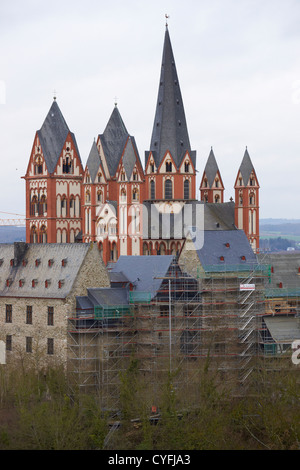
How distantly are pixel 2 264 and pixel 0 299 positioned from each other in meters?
3.64

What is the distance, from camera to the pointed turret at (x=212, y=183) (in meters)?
137

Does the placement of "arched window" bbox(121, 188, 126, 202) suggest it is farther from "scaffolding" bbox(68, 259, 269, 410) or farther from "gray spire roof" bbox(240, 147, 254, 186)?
"scaffolding" bbox(68, 259, 269, 410)

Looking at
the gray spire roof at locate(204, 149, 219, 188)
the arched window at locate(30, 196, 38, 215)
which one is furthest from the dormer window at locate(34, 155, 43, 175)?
the gray spire roof at locate(204, 149, 219, 188)

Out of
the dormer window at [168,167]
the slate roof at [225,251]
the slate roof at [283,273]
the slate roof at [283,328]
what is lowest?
the slate roof at [283,328]

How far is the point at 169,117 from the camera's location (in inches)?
4941

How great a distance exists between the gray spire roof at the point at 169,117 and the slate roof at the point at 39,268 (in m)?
37.1

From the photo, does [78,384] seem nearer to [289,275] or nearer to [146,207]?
[289,275]

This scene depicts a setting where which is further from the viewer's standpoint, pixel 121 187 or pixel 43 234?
pixel 43 234

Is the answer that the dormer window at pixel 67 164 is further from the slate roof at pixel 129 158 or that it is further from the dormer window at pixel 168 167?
the dormer window at pixel 168 167

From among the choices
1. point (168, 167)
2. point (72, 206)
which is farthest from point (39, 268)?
point (168, 167)

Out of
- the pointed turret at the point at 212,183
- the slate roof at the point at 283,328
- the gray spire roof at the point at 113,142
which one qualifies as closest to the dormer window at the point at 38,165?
the gray spire roof at the point at 113,142

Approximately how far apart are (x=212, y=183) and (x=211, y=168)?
6.07 ft

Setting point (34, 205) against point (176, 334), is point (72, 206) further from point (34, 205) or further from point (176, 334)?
point (176, 334)
